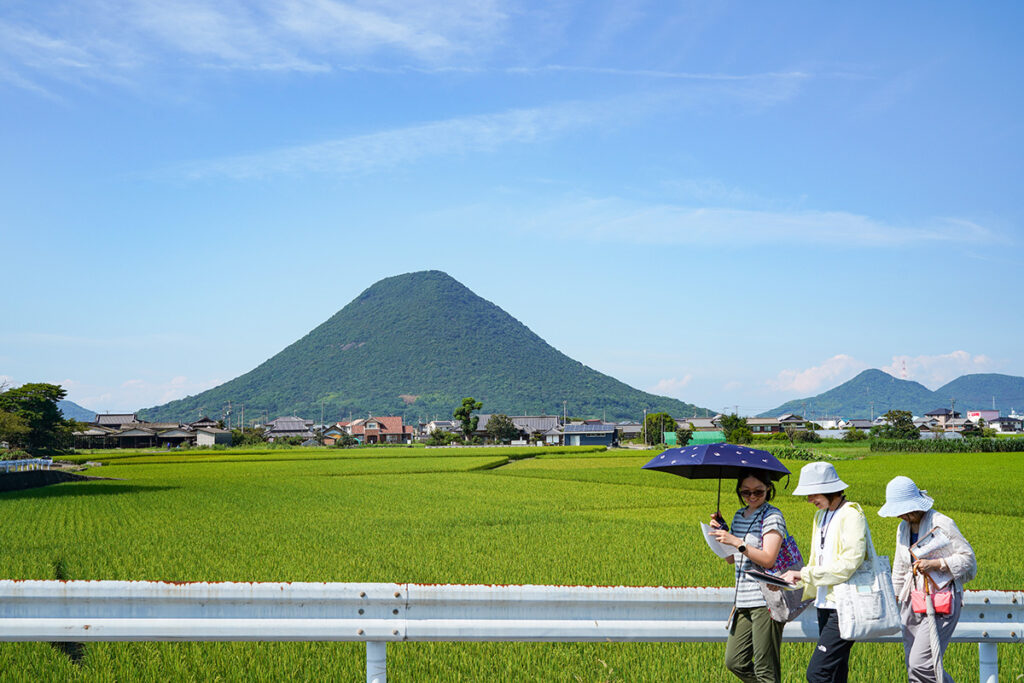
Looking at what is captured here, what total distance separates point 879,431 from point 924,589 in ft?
309

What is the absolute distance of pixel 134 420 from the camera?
117 m

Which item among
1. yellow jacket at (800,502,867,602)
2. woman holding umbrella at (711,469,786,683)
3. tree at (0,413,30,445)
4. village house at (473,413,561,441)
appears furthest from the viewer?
village house at (473,413,561,441)

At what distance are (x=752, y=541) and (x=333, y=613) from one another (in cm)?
236

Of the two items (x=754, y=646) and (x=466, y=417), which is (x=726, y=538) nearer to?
(x=754, y=646)

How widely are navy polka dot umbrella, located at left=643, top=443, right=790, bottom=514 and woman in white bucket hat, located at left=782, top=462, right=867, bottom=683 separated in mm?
249

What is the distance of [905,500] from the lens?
4.41m

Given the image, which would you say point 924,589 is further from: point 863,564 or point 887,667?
point 887,667

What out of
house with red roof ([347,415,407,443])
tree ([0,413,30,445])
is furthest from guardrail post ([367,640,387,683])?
house with red roof ([347,415,407,443])

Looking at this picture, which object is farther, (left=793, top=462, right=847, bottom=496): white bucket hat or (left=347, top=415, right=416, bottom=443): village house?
(left=347, top=415, right=416, bottom=443): village house

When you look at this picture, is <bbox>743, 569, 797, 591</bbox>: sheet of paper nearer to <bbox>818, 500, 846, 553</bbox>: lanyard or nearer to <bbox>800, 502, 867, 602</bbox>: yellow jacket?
<bbox>800, 502, 867, 602</bbox>: yellow jacket

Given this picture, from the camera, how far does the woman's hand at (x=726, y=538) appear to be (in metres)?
4.30

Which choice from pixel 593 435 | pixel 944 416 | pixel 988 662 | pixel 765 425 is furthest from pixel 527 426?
pixel 988 662

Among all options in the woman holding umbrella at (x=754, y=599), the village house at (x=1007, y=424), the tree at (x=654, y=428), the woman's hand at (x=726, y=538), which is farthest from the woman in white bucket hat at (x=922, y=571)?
the village house at (x=1007, y=424)

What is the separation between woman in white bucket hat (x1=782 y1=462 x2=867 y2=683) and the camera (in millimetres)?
4234
